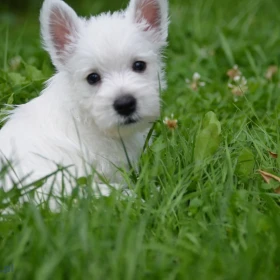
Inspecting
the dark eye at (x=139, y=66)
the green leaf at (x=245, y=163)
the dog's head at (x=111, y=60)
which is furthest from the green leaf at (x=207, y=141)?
the dark eye at (x=139, y=66)

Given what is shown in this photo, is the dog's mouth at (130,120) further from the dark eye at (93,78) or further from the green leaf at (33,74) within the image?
the green leaf at (33,74)

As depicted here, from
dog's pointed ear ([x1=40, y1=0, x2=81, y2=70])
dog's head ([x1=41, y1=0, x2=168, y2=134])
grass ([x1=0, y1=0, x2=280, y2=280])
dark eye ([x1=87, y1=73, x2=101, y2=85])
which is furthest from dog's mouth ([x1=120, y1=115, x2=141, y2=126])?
dog's pointed ear ([x1=40, y1=0, x2=81, y2=70])

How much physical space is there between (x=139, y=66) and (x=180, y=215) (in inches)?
43.6

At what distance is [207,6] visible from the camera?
802cm

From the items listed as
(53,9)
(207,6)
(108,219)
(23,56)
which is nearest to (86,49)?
(53,9)

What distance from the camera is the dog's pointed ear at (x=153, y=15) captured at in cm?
440

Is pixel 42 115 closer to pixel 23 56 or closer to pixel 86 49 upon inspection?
pixel 86 49

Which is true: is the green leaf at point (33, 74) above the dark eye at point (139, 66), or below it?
below

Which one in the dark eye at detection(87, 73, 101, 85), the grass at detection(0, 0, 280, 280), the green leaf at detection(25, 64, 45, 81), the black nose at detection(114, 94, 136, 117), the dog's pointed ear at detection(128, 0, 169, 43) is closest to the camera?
the grass at detection(0, 0, 280, 280)

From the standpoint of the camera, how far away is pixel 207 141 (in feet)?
13.4

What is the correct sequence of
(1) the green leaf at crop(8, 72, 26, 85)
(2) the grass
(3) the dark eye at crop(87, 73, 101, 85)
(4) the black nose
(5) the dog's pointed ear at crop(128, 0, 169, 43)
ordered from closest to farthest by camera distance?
(2) the grass
(4) the black nose
(3) the dark eye at crop(87, 73, 101, 85)
(5) the dog's pointed ear at crop(128, 0, 169, 43)
(1) the green leaf at crop(8, 72, 26, 85)

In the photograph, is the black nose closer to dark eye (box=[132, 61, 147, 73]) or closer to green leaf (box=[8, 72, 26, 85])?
dark eye (box=[132, 61, 147, 73])

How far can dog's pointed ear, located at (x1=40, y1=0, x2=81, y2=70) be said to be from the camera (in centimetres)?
427

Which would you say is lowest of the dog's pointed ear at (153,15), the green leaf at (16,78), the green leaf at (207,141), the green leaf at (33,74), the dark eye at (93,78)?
the green leaf at (207,141)
